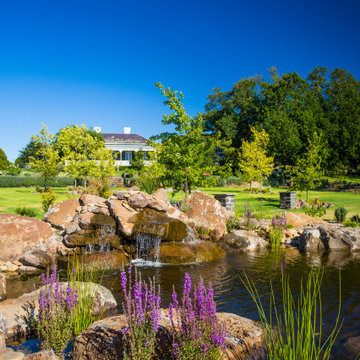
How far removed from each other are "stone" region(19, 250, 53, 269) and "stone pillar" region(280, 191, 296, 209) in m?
14.1

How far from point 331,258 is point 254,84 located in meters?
47.6

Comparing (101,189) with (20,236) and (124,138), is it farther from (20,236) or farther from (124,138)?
(124,138)

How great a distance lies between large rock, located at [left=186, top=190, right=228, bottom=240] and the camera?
11938 mm

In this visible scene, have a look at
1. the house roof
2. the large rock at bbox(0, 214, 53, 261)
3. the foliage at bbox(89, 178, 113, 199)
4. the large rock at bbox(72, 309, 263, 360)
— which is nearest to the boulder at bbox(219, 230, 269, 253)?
the large rock at bbox(0, 214, 53, 261)

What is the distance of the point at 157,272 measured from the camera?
799 cm

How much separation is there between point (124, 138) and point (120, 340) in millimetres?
61195

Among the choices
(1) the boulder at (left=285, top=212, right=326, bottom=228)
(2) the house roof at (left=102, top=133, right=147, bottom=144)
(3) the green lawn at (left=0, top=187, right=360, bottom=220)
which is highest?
(2) the house roof at (left=102, top=133, right=147, bottom=144)

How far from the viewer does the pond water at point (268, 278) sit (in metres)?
5.11

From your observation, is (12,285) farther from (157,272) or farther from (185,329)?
(185,329)

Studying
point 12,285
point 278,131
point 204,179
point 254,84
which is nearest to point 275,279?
point 12,285

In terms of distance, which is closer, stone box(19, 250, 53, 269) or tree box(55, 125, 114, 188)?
stone box(19, 250, 53, 269)

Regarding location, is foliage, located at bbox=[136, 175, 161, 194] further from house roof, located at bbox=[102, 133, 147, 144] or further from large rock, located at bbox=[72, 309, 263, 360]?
house roof, located at bbox=[102, 133, 147, 144]

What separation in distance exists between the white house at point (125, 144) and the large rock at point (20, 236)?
156 feet

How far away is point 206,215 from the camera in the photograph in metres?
12.4
